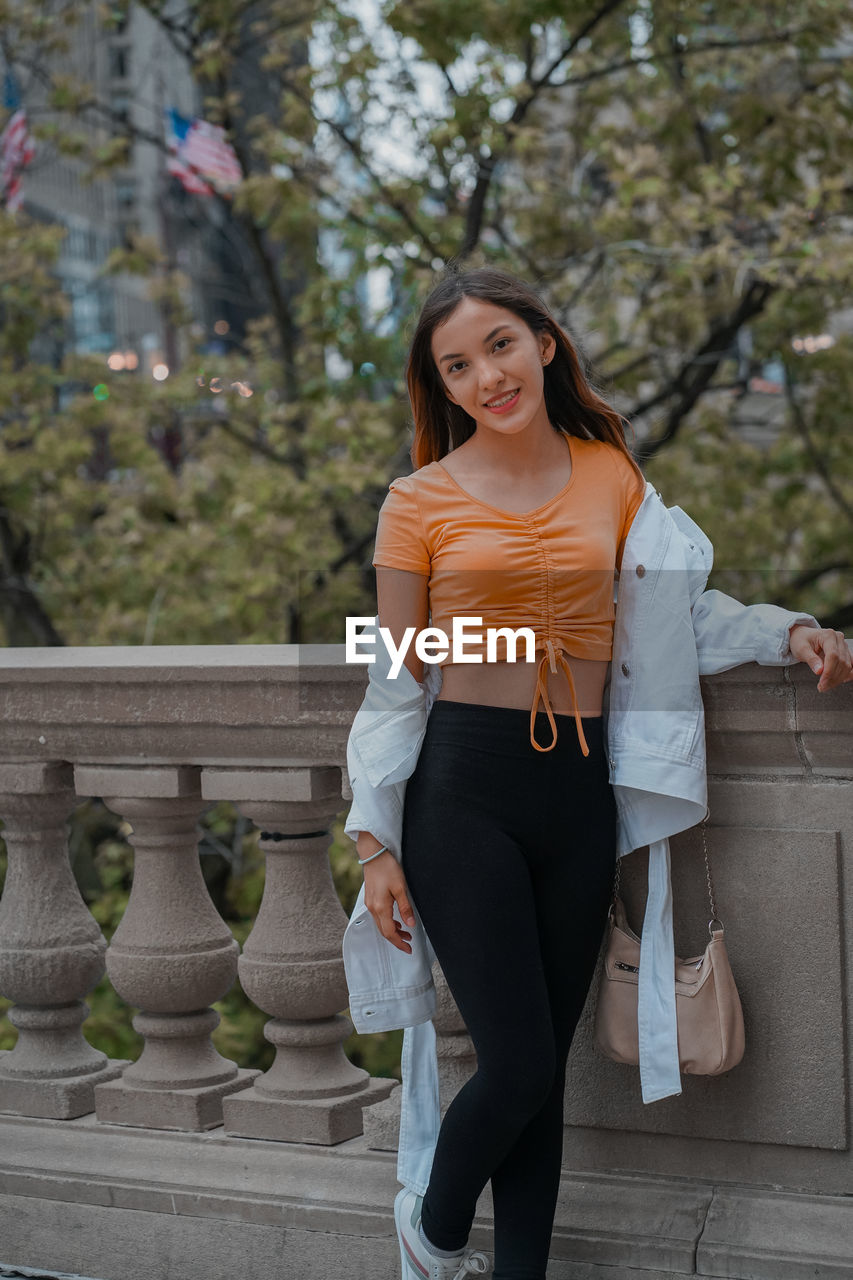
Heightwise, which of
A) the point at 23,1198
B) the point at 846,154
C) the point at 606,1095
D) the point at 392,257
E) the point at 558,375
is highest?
the point at 846,154

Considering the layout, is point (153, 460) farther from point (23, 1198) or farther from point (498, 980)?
point (498, 980)

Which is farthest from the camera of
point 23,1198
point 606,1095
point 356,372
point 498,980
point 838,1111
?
point 356,372

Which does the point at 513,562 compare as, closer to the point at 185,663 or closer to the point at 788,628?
the point at 788,628

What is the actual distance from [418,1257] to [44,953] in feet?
3.75

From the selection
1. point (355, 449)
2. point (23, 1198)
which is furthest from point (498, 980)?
point (355, 449)

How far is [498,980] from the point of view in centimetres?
245

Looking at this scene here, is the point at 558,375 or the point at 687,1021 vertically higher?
the point at 558,375

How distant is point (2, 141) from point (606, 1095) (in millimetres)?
8579

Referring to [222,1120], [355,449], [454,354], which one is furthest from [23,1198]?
[355,449]

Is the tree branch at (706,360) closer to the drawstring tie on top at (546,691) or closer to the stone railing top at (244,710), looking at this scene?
the stone railing top at (244,710)

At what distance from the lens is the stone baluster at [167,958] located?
10.3ft

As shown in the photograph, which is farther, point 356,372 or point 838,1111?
point 356,372

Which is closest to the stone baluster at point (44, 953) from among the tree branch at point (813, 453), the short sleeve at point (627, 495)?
the short sleeve at point (627, 495)

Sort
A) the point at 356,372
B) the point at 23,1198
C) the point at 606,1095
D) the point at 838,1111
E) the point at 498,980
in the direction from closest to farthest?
1. the point at 498,980
2. the point at 838,1111
3. the point at 606,1095
4. the point at 23,1198
5. the point at 356,372
